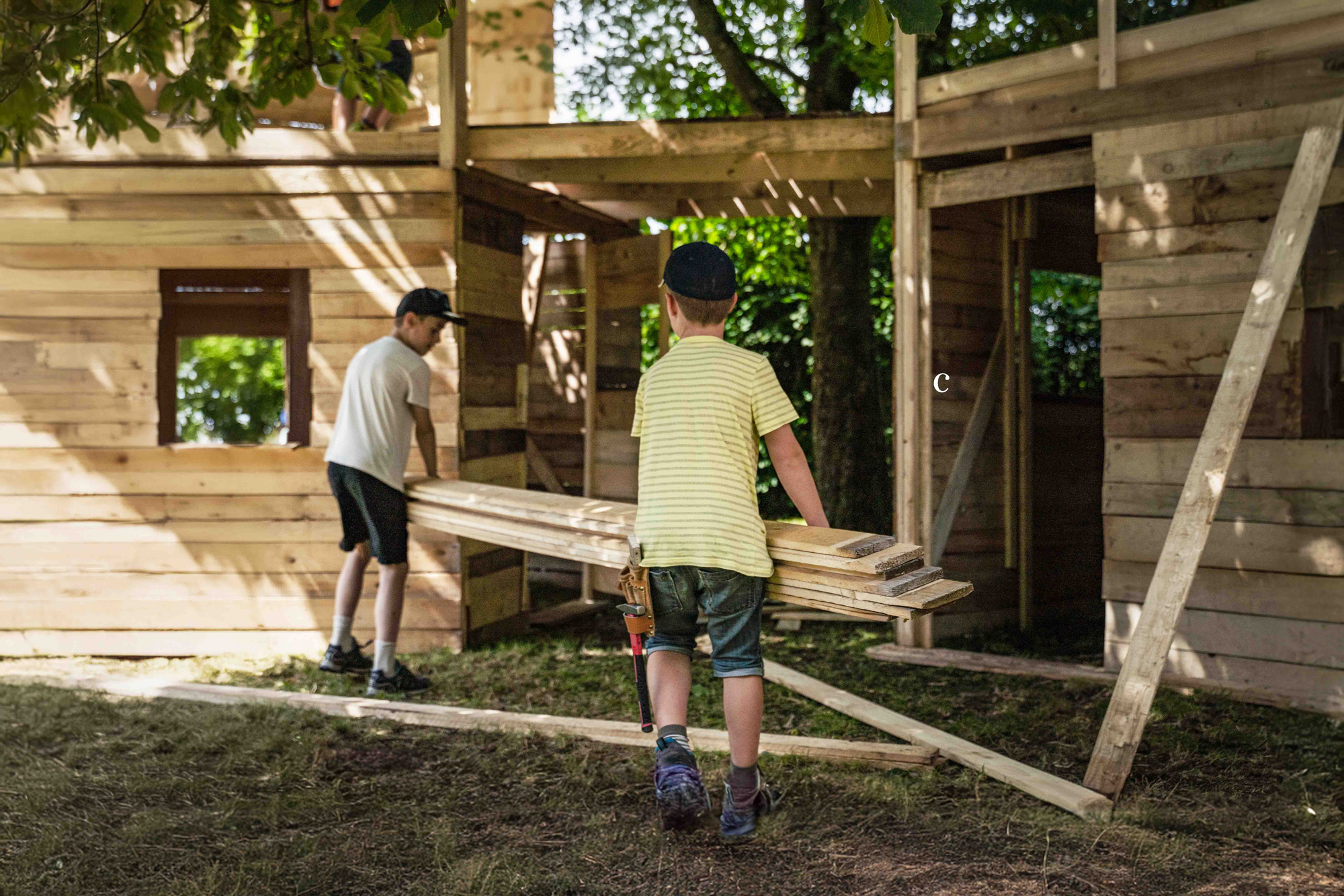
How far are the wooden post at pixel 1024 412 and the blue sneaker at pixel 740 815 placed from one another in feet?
13.9

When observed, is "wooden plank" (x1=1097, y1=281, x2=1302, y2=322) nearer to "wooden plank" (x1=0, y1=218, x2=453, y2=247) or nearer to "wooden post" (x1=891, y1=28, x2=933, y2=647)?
"wooden post" (x1=891, y1=28, x2=933, y2=647)

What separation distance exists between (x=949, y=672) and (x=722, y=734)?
206cm

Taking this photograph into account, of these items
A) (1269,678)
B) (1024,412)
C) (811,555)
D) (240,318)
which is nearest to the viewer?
(811,555)

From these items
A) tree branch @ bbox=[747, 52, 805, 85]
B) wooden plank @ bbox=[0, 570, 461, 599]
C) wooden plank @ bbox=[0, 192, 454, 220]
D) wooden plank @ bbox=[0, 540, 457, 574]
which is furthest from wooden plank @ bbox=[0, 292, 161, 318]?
tree branch @ bbox=[747, 52, 805, 85]

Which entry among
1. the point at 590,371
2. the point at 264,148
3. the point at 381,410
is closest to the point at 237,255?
the point at 264,148

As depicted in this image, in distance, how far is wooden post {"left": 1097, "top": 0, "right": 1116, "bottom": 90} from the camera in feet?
19.4

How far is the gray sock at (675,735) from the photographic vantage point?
372cm

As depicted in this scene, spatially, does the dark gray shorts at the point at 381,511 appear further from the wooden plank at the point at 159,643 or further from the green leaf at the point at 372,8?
the green leaf at the point at 372,8

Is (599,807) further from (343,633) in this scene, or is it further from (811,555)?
(343,633)

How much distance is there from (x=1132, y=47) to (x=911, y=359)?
6.81ft

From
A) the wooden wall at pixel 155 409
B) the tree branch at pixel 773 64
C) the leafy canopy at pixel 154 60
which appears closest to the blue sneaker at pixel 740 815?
the leafy canopy at pixel 154 60

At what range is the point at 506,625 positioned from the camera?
25.0 feet

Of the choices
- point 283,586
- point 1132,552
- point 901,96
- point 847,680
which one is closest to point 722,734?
point 847,680

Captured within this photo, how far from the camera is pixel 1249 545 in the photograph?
5586 millimetres
